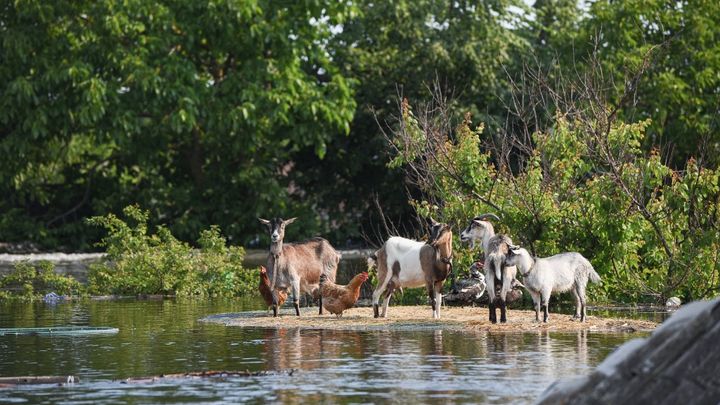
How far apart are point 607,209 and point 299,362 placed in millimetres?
10322

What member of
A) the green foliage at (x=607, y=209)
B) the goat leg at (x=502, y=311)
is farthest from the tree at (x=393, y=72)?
the goat leg at (x=502, y=311)

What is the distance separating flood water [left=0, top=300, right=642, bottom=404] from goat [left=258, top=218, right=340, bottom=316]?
1.27 metres

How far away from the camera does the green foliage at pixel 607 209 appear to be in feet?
81.3

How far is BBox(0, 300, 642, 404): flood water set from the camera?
13.5 metres

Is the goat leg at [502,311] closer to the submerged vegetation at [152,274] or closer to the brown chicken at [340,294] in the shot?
the brown chicken at [340,294]

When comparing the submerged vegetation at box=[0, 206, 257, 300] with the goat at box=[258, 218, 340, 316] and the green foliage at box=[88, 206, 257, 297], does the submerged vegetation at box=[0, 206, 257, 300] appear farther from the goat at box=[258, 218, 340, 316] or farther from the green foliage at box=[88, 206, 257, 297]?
the goat at box=[258, 218, 340, 316]

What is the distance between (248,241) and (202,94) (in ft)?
19.6

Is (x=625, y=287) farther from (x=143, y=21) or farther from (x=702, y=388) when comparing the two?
(x=143, y=21)

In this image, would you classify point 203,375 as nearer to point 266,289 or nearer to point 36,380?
point 36,380

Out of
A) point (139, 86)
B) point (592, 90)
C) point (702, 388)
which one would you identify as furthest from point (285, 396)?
point (139, 86)

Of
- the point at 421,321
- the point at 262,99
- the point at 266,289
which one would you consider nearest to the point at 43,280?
the point at 266,289

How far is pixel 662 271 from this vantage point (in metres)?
25.2

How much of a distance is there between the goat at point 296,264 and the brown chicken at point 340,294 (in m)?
0.47

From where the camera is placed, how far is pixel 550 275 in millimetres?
20531
